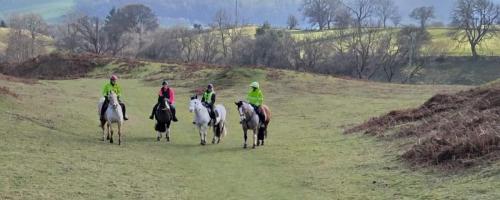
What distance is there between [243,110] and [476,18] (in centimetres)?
9226

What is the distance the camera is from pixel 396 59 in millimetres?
94812

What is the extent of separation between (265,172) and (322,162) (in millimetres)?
2474

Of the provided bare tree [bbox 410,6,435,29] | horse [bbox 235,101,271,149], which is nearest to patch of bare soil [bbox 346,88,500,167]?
horse [bbox 235,101,271,149]

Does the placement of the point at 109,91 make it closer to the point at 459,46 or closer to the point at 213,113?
the point at 213,113

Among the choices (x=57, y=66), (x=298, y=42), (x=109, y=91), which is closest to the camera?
(x=109, y=91)

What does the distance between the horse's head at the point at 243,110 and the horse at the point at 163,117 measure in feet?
12.3

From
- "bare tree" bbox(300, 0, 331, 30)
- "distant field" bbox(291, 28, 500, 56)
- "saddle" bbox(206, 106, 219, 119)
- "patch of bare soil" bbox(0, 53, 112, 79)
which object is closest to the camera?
"saddle" bbox(206, 106, 219, 119)

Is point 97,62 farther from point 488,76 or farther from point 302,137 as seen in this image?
point 488,76

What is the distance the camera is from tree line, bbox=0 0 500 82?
307 ft

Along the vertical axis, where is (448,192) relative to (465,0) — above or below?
below

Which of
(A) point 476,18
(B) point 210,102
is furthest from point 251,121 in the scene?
(A) point 476,18

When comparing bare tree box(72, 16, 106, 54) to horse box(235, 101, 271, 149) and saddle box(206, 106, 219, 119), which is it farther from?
horse box(235, 101, 271, 149)

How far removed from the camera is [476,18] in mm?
103688

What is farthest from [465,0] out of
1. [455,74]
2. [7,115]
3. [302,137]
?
[7,115]
